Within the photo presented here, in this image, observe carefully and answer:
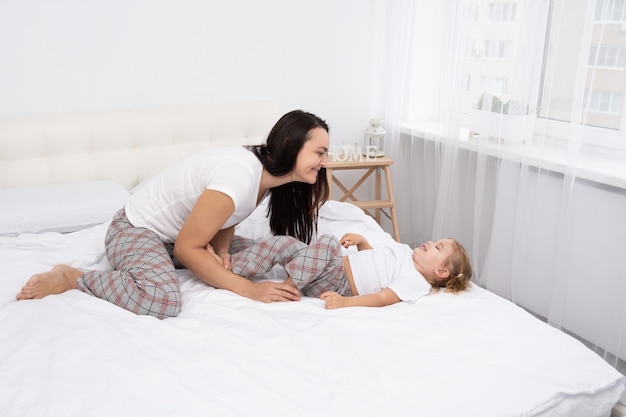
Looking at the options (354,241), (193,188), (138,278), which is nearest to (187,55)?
(193,188)

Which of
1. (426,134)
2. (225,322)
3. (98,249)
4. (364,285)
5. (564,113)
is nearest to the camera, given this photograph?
(225,322)

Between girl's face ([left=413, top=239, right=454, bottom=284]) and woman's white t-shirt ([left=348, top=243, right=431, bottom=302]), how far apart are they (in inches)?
1.5

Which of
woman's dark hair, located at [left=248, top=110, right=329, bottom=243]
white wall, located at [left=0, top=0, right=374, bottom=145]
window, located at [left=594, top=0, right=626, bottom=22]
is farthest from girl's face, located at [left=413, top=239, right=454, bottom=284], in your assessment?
white wall, located at [left=0, top=0, right=374, bottom=145]

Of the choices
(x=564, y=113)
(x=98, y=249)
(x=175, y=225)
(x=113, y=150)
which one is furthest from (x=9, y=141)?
(x=564, y=113)

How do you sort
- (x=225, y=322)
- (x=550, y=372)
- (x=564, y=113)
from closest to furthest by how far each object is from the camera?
(x=550, y=372) → (x=225, y=322) → (x=564, y=113)

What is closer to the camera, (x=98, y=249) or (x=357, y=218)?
(x=98, y=249)

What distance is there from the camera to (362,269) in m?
1.85

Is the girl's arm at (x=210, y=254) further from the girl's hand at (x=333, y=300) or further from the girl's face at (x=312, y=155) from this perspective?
the girl's face at (x=312, y=155)

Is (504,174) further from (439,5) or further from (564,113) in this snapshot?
(439,5)

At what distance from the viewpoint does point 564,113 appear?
227cm

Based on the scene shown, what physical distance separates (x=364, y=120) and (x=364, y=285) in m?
1.87

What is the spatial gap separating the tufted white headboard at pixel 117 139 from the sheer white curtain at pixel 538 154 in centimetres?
103

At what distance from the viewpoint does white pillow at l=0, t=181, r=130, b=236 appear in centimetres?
217

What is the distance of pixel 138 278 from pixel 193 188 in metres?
0.34
